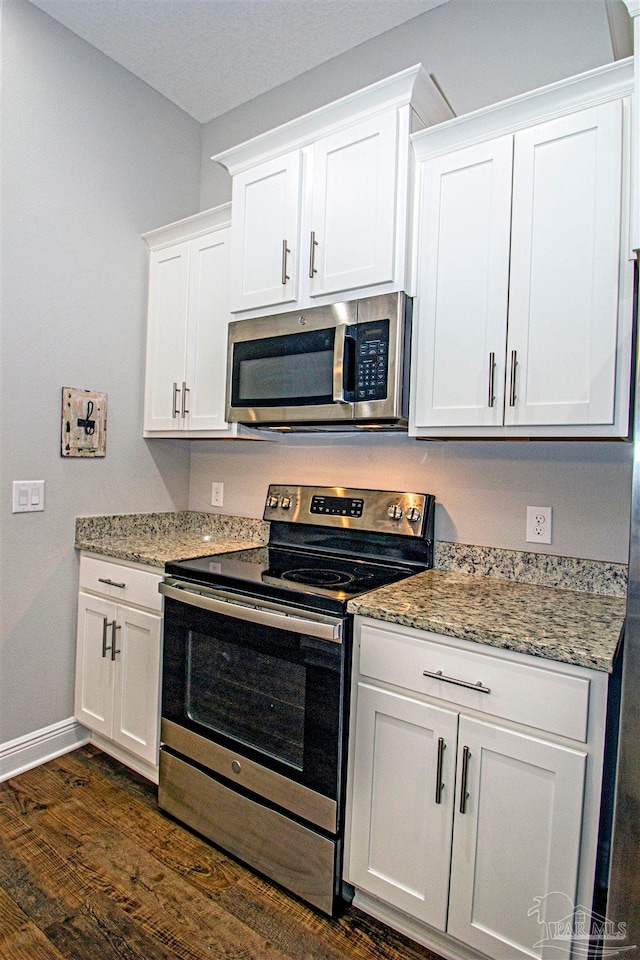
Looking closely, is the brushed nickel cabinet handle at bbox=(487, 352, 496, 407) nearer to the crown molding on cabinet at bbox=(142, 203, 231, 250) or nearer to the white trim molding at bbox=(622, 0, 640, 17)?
the white trim molding at bbox=(622, 0, 640, 17)

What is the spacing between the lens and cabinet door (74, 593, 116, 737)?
2217 millimetres

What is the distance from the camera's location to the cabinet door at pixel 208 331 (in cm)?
233

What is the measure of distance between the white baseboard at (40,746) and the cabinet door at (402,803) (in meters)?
1.45

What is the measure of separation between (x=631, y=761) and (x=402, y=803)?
2.08 ft

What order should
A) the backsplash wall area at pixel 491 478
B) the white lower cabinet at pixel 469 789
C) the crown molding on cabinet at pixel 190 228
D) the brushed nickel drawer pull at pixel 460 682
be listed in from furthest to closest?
the crown molding on cabinet at pixel 190 228, the backsplash wall area at pixel 491 478, the brushed nickel drawer pull at pixel 460 682, the white lower cabinet at pixel 469 789

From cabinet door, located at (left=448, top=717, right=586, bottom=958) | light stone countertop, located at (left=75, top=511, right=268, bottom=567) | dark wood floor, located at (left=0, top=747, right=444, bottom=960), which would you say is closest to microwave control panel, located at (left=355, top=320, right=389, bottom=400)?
light stone countertop, located at (left=75, top=511, right=268, bottom=567)

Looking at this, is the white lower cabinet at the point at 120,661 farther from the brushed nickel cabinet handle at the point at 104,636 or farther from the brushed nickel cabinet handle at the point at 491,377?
the brushed nickel cabinet handle at the point at 491,377

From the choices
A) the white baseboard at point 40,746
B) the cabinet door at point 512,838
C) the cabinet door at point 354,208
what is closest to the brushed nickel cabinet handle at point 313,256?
the cabinet door at point 354,208

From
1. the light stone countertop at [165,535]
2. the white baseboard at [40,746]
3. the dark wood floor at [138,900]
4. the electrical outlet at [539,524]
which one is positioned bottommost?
the dark wood floor at [138,900]

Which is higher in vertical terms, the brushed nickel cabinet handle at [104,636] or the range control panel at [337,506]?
the range control panel at [337,506]

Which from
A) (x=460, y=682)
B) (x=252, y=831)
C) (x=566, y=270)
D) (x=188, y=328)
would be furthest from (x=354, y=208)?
(x=252, y=831)

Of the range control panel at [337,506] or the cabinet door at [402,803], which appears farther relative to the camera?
the range control panel at [337,506]

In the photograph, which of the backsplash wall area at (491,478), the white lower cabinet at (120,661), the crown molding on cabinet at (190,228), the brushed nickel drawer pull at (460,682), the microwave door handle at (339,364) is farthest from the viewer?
the crown molding on cabinet at (190,228)

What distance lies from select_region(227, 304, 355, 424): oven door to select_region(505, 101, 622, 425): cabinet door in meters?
0.53
